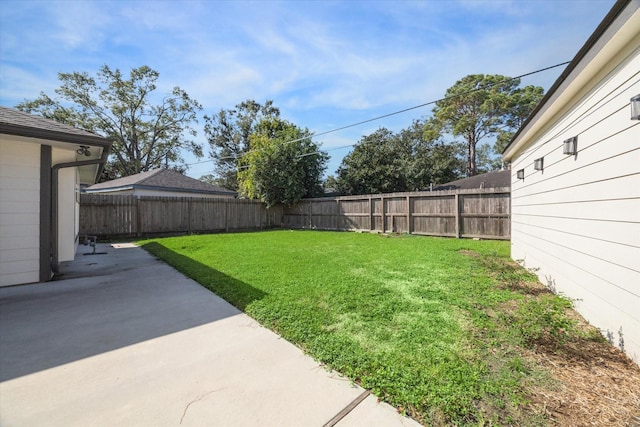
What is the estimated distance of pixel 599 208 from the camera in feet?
8.54

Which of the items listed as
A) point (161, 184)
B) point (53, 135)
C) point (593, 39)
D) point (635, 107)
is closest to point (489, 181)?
point (593, 39)

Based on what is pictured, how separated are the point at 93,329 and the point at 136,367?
42.2 inches

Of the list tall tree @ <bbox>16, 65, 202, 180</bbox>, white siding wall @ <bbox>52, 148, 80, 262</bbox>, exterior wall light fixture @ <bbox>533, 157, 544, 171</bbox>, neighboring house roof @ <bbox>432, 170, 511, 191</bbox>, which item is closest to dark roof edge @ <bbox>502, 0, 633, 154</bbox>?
exterior wall light fixture @ <bbox>533, 157, 544, 171</bbox>

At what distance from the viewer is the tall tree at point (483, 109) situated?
2303 cm

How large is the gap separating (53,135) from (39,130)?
153mm

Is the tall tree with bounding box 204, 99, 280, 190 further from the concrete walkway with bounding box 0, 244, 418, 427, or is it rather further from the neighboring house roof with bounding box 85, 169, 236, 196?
the concrete walkway with bounding box 0, 244, 418, 427

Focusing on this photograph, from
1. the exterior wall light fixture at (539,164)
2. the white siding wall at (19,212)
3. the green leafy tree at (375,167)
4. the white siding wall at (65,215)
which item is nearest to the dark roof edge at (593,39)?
the exterior wall light fixture at (539,164)

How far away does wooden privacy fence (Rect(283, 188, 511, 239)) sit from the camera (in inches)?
331

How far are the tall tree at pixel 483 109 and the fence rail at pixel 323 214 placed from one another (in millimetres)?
17410

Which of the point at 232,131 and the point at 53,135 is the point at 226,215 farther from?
the point at 232,131

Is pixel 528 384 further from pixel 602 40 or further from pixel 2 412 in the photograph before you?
pixel 2 412

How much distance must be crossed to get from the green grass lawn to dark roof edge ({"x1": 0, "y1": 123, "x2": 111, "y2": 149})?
258cm

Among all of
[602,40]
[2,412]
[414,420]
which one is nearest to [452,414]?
[414,420]

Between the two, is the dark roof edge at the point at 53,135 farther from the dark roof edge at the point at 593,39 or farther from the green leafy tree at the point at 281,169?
the green leafy tree at the point at 281,169
